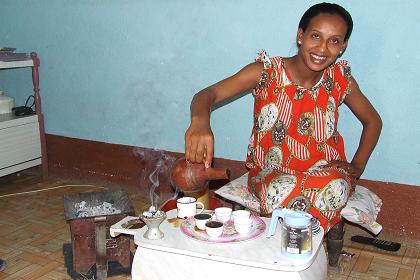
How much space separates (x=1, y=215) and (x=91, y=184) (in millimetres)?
639

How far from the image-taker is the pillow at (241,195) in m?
2.08

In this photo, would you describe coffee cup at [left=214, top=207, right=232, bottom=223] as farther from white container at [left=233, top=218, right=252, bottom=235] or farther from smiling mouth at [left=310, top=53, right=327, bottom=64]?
smiling mouth at [left=310, top=53, right=327, bottom=64]

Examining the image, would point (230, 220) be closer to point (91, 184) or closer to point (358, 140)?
point (358, 140)

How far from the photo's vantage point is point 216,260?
1.40 meters

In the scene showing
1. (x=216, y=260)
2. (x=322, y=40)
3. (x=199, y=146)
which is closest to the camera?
(x=216, y=260)

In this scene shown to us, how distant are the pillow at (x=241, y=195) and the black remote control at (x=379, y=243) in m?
0.63

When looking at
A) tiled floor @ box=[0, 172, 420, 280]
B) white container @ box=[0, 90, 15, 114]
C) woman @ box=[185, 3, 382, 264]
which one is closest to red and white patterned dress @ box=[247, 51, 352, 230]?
woman @ box=[185, 3, 382, 264]

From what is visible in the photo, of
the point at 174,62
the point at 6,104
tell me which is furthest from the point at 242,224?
the point at 6,104

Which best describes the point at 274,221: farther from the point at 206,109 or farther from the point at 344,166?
the point at 344,166

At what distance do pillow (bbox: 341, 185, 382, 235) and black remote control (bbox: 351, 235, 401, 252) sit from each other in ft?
0.74

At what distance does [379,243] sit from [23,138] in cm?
220

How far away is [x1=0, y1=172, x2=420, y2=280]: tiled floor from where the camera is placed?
209 centimetres

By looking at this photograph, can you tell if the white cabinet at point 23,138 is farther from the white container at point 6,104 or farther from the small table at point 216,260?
the small table at point 216,260

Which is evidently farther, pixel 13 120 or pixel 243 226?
pixel 13 120
